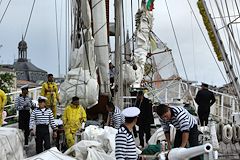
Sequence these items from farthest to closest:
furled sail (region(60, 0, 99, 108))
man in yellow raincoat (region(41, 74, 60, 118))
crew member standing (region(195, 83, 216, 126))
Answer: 1. crew member standing (region(195, 83, 216, 126))
2. man in yellow raincoat (region(41, 74, 60, 118))
3. furled sail (region(60, 0, 99, 108))

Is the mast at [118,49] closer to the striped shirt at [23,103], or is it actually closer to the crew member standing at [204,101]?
the striped shirt at [23,103]

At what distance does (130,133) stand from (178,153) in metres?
0.87

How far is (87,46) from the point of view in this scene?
35.4 feet

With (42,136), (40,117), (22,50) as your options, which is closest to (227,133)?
(42,136)

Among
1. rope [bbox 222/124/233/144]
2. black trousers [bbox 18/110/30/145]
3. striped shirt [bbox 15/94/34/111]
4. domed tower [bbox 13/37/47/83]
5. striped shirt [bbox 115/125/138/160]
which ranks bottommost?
rope [bbox 222/124/233/144]

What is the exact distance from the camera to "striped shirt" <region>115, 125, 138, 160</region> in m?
6.34

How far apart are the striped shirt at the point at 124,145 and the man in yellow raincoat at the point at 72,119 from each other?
4.25 m

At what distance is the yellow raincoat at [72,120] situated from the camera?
10766 mm

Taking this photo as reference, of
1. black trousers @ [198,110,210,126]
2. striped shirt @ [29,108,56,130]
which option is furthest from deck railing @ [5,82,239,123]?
striped shirt @ [29,108,56,130]

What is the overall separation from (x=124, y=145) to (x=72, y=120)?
468 cm

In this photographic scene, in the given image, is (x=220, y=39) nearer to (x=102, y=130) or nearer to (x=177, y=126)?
(x=177, y=126)

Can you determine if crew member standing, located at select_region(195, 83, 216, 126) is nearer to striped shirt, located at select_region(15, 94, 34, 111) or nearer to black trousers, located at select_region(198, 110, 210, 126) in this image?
black trousers, located at select_region(198, 110, 210, 126)

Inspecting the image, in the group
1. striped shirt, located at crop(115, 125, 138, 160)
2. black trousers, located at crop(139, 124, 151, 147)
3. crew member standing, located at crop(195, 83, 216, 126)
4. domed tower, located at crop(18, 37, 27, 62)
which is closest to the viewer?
striped shirt, located at crop(115, 125, 138, 160)

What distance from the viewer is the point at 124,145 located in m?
6.35
